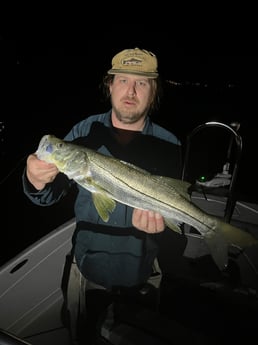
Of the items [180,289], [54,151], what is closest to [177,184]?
[54,151]

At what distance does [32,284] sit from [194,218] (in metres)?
1.88

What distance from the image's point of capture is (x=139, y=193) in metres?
2.78

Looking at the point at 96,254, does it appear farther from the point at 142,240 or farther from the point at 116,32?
the point at 116,32

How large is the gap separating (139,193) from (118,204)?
295 millimetres

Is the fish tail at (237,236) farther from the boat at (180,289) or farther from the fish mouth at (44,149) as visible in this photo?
the fish mouth at (44,149)

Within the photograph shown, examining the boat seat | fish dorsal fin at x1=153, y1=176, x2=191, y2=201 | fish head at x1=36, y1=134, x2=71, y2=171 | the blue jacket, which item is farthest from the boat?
fish head at x1=36, y1=134, x2=71, y2=171

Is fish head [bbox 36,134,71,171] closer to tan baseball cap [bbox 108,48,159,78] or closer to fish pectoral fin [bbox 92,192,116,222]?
fish pectoral fin [bbox 92,192,116,222]

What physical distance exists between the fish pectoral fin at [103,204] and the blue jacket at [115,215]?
191mm

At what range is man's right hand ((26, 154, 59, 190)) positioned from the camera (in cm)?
251

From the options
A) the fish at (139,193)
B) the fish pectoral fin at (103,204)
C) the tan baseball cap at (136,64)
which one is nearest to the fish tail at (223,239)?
the fish at (139,193)

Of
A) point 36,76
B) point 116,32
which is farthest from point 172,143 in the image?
point 116,32

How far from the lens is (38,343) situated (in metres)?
3.45

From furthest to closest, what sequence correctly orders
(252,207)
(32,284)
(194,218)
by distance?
1. (252,207)
2. (32,284)
3. (194,218)

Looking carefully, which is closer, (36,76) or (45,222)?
(45,222)
